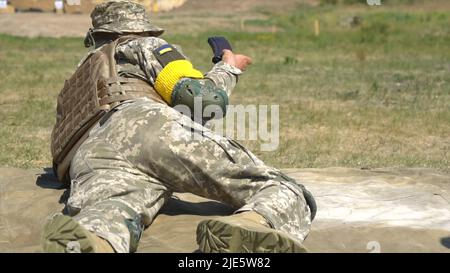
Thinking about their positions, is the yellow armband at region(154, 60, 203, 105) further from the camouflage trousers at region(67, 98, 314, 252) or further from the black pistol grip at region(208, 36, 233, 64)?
the black pistol grip at region(208, 36, 233, 64)

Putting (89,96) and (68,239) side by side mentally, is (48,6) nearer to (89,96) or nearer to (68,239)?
(89,96)

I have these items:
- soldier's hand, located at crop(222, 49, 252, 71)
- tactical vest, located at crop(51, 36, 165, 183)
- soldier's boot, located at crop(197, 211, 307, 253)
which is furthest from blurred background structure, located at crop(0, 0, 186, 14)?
Answer: soldier's boot, located at crop(197, 211, 307, 253)

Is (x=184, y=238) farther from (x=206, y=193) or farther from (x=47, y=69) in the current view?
(x=47, y=69)

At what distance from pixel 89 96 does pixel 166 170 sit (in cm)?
72

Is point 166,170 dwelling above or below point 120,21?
below

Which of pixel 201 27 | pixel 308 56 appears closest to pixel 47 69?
pixel 308 56

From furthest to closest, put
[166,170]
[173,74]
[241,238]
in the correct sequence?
[173,74]
[166,170]
[241,238]

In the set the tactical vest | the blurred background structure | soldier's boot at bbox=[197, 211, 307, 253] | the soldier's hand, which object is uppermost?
A: the soldier's hand

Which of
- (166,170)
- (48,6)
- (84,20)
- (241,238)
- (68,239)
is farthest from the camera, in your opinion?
(48,6)

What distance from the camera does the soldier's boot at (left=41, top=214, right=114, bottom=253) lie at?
3457mm

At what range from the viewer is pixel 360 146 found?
885 cm

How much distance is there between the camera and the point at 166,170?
4.31 m

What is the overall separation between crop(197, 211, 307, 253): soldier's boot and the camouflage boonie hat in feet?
5.18

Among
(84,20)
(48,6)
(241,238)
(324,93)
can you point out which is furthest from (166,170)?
(48,6)
